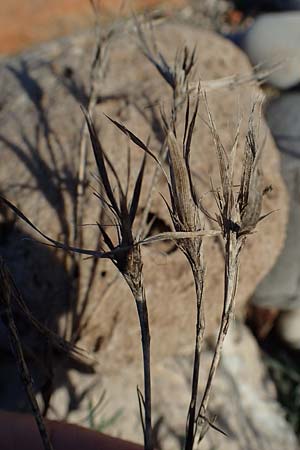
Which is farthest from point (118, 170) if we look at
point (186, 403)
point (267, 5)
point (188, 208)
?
point (267, 5)

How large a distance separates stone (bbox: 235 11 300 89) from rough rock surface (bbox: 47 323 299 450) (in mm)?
868

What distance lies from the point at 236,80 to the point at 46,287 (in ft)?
2.05

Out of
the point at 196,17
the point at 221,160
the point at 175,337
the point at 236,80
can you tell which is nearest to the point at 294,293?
the point at 175,337

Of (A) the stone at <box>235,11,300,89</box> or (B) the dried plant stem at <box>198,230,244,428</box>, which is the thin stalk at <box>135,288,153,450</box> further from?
(A) the stone at <box>235,11,300,89</box>

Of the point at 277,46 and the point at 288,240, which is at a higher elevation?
the point at 277,46

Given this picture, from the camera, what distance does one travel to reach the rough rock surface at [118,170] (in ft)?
4.96

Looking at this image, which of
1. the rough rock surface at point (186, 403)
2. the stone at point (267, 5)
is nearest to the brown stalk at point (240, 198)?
the rough rock surface at point (186, 403)

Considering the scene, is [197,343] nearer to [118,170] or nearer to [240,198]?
[240,198]

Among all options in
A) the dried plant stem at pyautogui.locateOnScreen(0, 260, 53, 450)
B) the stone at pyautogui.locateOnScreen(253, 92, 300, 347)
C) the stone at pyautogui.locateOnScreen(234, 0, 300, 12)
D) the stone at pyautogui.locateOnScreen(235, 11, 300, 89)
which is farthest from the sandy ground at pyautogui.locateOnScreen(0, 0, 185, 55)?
the dried plant stem at pyautogui.locateOnScreen(0, 260, 53, 450)

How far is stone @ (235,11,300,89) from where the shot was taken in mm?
2201

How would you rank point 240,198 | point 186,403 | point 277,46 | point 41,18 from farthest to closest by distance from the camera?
point 41,18 < point 277,46 < point 186,403 < point 240,198

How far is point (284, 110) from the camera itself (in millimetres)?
2209

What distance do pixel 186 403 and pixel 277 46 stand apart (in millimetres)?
1188

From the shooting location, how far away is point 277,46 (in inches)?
86.9
